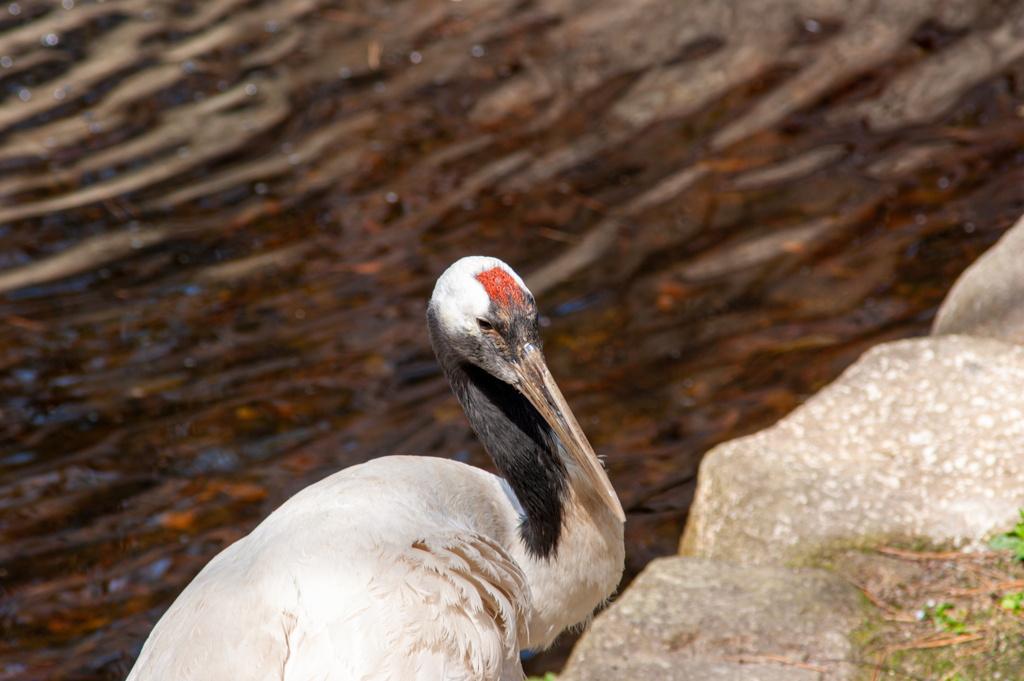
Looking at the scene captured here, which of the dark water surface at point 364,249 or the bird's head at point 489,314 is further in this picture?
the dark water surface at point 364,249

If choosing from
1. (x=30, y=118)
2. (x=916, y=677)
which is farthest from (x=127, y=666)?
(x=30, y=118)

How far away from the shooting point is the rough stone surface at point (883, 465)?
3.12 metres

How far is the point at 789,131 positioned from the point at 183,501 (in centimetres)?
422

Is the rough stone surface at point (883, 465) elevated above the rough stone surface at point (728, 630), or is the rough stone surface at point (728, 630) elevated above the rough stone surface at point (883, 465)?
the rough stone surface at point (883, 465)

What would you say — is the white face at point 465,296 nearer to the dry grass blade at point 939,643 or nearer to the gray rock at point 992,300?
the dry grass blade at point 939,643

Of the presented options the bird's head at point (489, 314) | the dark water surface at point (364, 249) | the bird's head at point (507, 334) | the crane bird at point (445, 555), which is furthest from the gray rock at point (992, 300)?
the bird's head at point (489, 314)

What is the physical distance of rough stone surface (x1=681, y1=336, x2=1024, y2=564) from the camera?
3.12 metres

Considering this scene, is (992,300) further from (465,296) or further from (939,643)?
(465,296)

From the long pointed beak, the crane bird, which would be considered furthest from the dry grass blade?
the long pointed beak

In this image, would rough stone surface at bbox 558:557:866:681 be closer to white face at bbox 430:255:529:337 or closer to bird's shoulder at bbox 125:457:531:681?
bird's shoulder at bbox 125:457:531:681

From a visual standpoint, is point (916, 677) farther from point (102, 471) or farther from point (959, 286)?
point (102, 471)

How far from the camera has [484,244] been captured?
5.37 metres

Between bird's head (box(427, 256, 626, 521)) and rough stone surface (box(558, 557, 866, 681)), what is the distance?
0.63 m

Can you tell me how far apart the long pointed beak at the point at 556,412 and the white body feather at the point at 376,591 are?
0.79 feet
